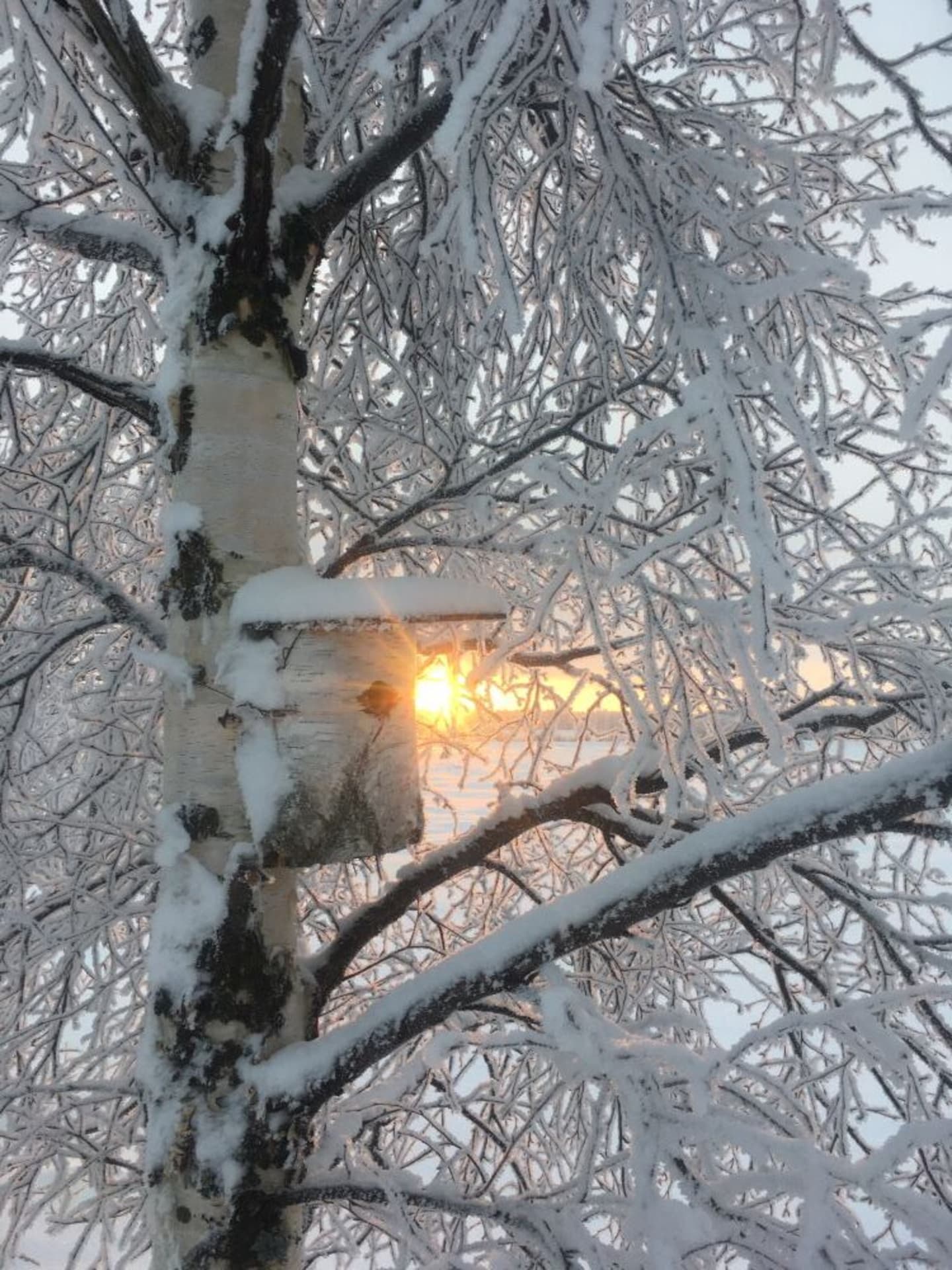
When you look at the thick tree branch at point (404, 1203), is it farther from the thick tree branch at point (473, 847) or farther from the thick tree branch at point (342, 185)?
the thick tree branch at point (342, 185)

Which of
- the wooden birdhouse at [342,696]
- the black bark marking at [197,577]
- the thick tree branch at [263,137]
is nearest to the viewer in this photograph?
the thick tree branch at [263,137]

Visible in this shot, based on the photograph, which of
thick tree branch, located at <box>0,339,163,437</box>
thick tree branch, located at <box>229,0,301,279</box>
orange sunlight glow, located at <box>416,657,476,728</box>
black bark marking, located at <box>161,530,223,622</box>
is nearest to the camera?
thick tree branch, located at <box>229,0,301,279</box>

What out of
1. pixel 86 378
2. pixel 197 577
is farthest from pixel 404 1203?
pixel 86 378

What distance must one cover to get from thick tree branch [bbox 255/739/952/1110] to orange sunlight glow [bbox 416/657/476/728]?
106 cm

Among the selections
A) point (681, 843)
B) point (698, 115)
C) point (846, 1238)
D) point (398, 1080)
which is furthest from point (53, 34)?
point (846, 1238)

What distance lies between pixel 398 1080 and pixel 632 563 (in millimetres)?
954

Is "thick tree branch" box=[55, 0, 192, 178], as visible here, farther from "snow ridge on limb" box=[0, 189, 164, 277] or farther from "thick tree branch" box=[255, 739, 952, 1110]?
"thick tree branch" box=[255, 739, 952, 1110]

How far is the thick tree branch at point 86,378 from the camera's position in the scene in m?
1.73

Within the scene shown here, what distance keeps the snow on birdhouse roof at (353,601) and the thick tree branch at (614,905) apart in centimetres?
51

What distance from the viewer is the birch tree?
129cm

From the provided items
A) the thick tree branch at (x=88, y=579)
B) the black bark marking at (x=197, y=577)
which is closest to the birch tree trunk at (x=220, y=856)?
the black bark marking at (x=197, y=577)

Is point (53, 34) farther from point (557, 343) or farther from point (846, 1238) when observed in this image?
point (846, 1238)

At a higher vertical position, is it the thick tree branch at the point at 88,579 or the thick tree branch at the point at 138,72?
the thick tree branch at the point at 138,72

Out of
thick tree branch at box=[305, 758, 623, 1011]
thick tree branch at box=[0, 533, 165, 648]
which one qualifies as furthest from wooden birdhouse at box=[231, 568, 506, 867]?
thick tree branch at box=[0, 533, 165, 648]
